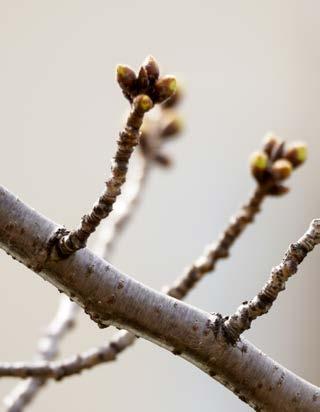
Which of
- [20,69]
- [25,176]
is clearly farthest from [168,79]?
[20,69]

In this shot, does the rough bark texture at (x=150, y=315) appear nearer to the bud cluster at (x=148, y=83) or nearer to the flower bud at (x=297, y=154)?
the bud cluster at (x=148, y=83)

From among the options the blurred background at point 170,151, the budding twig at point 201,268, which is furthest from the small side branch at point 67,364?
the blurred background at point 170,151

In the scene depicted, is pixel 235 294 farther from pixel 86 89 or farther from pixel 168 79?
pixel 168 79

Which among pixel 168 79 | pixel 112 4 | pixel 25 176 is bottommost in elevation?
pixel 25 176

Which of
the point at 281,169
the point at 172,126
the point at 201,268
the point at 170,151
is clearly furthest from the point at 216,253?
the point at 170,151

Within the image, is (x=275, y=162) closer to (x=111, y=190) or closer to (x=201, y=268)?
(x=201, y=268)

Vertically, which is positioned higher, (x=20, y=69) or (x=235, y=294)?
(x=20, y=69)

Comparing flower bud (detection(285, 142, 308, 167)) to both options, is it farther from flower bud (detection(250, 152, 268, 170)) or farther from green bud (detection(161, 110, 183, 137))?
green bud (detection(161, 110, 183, 137))
